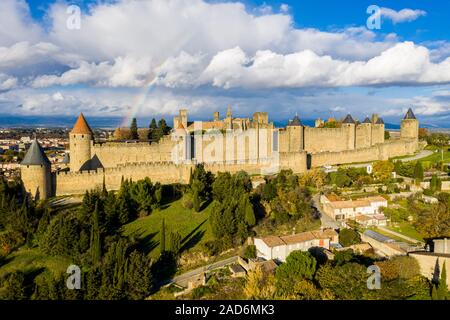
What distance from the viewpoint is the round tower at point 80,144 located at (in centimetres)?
2381

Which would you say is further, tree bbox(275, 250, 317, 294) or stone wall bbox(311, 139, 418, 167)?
stone wall bbox(311, 139, 418, 167)

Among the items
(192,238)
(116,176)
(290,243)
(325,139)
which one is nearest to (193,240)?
(192,238)

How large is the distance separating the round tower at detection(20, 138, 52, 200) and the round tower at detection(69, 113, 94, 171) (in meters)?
2.94

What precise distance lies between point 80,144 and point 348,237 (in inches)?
615

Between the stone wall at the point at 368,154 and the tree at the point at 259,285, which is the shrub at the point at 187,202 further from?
the stone wall at the point at 368,154

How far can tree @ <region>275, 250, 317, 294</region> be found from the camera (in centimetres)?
1400

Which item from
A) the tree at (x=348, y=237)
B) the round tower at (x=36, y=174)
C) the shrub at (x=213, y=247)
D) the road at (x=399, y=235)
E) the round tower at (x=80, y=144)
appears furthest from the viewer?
the round tower at (x=80, y=144)

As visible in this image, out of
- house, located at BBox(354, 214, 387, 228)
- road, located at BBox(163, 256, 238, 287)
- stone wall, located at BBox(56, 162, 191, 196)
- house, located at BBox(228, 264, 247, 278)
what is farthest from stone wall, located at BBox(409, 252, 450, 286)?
stone wall, located at BBox(56, 162, 191, 196)

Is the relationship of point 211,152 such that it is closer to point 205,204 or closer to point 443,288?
point 205,204

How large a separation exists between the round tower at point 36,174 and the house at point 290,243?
439 inches

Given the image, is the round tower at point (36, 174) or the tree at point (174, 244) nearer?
the tree at point (174, 244)

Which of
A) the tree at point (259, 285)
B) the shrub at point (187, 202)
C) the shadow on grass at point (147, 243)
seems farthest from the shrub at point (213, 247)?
the shrub at point (187, 202)

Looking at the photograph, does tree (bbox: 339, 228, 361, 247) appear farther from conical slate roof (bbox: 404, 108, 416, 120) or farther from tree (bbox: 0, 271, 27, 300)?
conical slate roof (bbox: 404, 108, 416, 120)
